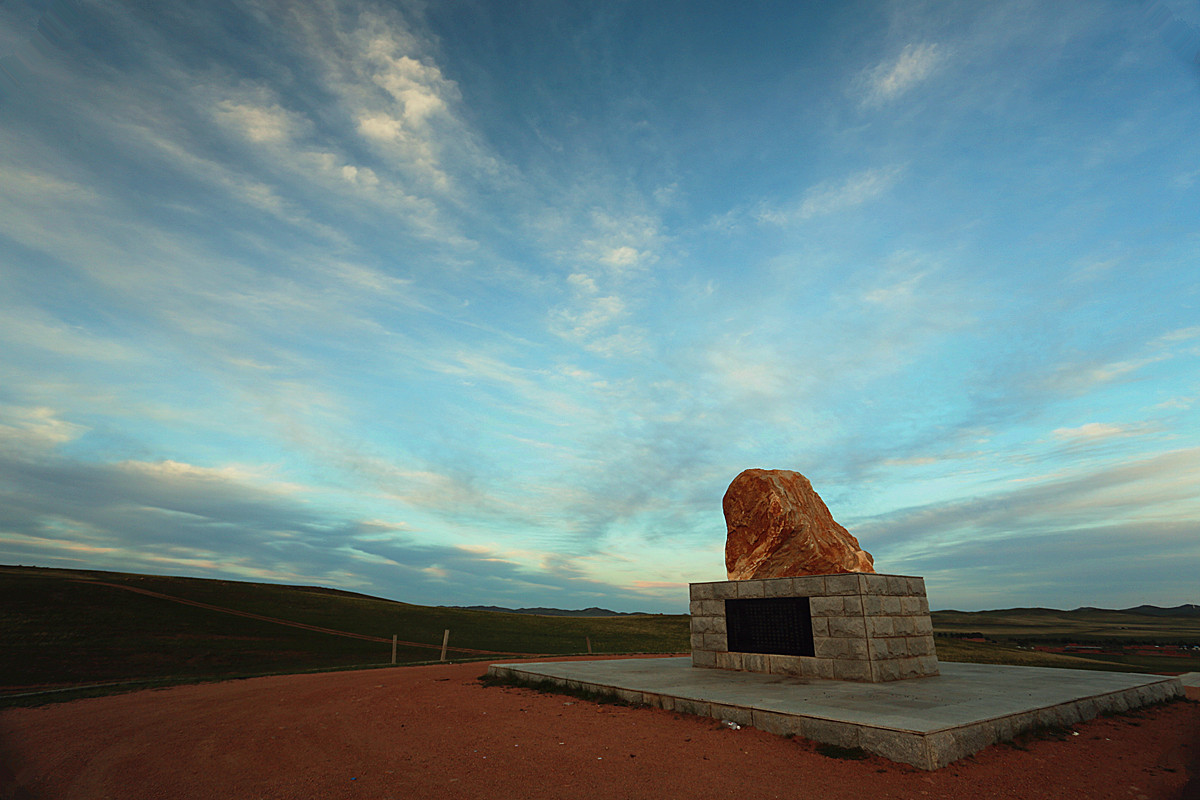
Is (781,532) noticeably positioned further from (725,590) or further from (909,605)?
(909,605)

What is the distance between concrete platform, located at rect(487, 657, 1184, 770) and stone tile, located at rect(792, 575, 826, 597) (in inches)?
84.3

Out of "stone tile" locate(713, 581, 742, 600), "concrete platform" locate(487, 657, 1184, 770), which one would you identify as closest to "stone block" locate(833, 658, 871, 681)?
"concrete platform" locate(487, 657, 1184, 770)

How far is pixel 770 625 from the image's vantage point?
15562mm

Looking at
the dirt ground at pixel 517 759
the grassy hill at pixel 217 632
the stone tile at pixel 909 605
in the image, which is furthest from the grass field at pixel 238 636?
the stone tile at pixel 909 605

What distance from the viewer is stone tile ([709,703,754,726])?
976cm

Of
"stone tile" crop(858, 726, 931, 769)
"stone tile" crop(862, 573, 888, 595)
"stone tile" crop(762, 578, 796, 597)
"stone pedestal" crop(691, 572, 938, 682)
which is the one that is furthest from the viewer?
"stone tile" crop(762, 578, 796, 597)

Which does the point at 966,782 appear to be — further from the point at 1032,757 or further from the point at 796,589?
the point at 796,589

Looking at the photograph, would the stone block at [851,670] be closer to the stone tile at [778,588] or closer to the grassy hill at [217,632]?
the stone tile at [778,588]

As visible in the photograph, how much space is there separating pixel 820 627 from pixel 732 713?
214 inches

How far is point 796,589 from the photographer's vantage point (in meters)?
15.1

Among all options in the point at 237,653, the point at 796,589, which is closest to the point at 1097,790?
the point at 796,589

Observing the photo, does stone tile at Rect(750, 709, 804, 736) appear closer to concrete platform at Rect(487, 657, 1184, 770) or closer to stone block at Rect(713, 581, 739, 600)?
concrete platform at Rect(487, 657, 1184, 770)

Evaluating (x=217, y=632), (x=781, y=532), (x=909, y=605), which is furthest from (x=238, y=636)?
(x=909, y=605)

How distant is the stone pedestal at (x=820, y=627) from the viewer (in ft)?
44.5
